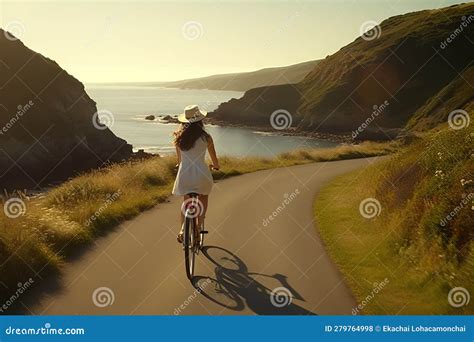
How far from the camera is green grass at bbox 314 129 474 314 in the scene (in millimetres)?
6793

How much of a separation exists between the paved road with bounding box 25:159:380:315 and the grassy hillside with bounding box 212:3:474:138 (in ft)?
307

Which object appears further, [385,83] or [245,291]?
[385,83]

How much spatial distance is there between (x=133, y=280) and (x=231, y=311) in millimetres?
1973

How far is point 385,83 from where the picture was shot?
435 feet

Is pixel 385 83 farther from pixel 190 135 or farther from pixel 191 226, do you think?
pixel 191 226

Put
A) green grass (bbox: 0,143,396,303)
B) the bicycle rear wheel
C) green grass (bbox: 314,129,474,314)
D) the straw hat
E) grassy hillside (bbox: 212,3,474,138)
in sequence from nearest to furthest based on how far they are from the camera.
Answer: green grass (bbox: 314,129,474,314) < the bicycle rear wheel < green grass (bbox: 0,143,396,303) < the straw hat < grassy hillside (bbox: 212,3,474,138)

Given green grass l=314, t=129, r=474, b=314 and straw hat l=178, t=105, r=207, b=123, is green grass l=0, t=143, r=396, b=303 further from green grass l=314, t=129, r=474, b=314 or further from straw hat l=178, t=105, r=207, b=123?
green grass l=314, t=129, r=474, b=314

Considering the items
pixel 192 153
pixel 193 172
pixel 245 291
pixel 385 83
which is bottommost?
pixel 245 291

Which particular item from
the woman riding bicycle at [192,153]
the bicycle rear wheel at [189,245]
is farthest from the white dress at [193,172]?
the bicycle rear wheel at [189,245]

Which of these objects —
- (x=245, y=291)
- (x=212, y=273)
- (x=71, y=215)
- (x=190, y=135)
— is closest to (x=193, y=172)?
(x=190, y=135)

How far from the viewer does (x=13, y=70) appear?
192 ft

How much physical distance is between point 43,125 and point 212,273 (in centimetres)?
4952

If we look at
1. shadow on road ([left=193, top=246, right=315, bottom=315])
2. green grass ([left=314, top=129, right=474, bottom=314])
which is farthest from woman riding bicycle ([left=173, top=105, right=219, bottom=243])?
green grass ([left=314, top=129, right=474, bottom=314])

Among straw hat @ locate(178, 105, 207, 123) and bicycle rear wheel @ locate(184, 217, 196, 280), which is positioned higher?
straw hat @ locate(178, 105, 207, 123)
